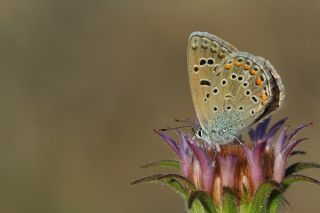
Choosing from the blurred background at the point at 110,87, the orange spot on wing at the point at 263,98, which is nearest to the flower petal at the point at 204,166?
the orange spot on wing at the point at 263,98

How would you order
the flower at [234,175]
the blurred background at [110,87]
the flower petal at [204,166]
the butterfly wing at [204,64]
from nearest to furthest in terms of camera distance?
the flower at [234,175], the flower petal at [204,166], the butterfly wing at [204,64], the blurred background at [110,87]

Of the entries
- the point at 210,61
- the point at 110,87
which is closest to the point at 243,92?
the point at 210,61

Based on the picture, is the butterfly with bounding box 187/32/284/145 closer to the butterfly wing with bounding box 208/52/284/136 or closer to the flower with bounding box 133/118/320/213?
the butterfly wing with bounding box 208/52/284/136

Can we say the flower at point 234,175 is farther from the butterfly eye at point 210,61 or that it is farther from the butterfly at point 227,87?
the butterfly eye at point 210,61

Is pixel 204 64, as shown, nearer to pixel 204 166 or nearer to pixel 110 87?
pixel 204 166

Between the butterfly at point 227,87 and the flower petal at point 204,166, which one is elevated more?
the butterfly at point 227,87

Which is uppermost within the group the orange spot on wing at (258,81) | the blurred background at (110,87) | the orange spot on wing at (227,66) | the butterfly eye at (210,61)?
the blurred background at (110,87)

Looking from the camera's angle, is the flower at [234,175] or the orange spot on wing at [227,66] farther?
the orange spot on wing at [227,66]
